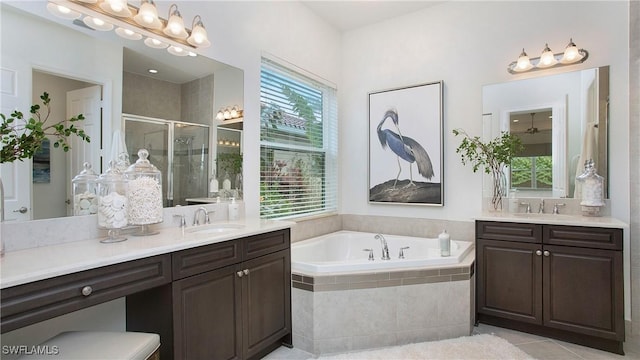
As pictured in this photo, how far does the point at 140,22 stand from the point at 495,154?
9.75ft

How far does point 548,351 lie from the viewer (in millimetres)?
2338

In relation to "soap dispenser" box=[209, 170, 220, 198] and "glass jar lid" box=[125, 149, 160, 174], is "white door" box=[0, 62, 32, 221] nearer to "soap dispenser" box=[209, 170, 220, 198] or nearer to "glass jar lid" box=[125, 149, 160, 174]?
"glass jar lid" box=[125, 149, 160, 174]

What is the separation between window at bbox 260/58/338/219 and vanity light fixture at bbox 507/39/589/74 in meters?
1.92

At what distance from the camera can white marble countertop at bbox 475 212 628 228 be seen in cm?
231

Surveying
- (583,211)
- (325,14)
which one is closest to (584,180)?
(583,211)

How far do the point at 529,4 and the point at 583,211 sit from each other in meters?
1.92

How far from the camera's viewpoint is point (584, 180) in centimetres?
268

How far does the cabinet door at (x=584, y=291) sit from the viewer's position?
2271 millimetres

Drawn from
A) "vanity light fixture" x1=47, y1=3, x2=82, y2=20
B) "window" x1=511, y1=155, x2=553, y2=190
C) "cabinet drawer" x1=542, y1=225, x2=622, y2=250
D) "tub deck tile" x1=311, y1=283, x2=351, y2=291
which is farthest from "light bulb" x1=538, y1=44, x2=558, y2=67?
"vanity light fixture" x1=47, y1=3, x2=82, y2=20

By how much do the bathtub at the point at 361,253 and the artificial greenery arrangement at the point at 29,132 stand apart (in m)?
1.63

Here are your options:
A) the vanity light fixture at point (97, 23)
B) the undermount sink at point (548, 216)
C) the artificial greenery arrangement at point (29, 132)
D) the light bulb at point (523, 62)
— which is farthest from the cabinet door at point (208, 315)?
the light bulb at point (523, 62)

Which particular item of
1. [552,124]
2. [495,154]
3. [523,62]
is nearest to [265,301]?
[495,154]

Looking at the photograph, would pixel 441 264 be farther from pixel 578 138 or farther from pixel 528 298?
pixel 578 138

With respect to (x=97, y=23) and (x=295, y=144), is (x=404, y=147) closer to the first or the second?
(x=295, y=144)
